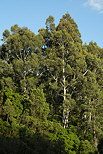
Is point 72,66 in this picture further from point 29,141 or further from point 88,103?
point 29,141

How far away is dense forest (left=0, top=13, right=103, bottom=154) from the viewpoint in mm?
21453

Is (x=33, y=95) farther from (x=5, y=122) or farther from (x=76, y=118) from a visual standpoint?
(x=76, y=118)

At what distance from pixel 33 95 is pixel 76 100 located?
5.16 meters

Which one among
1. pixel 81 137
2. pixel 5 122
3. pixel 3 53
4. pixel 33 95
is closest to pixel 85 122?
pixel 81 137

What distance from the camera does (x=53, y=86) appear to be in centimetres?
2420

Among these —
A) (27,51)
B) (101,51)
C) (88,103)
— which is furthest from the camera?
(101,51)

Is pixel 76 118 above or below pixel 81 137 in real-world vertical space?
above

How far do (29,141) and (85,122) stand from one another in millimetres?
7278

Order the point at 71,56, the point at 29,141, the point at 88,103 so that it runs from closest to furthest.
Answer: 1. the point at 29,141
2. the point at 88,103
3. the point at 71,56

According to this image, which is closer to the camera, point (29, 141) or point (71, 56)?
point (29, 141)

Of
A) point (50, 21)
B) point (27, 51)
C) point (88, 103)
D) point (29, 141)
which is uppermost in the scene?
point (50, 21)

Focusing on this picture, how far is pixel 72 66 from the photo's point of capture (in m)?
25.7

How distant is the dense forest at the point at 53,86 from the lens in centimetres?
2145

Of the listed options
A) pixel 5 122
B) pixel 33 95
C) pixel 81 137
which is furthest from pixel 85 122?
pixel 5 122
